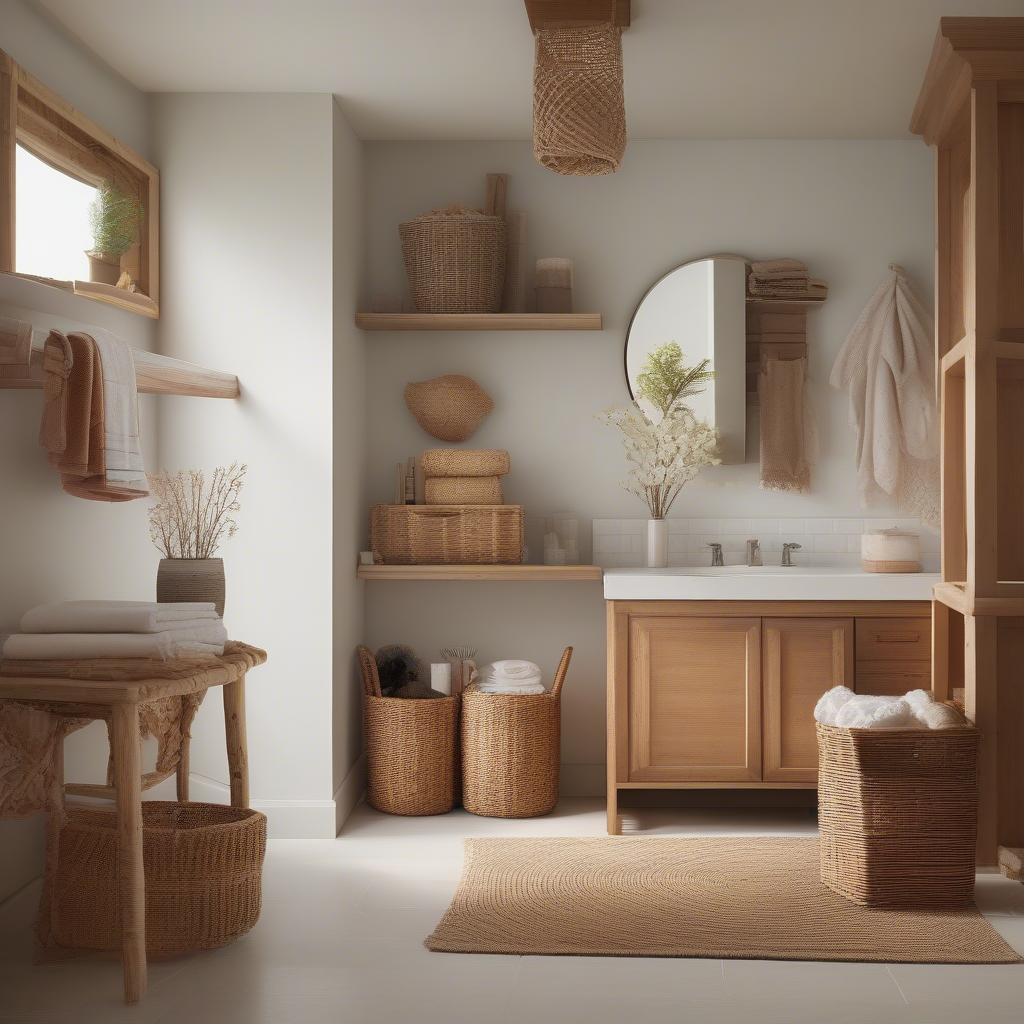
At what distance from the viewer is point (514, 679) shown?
177 inches

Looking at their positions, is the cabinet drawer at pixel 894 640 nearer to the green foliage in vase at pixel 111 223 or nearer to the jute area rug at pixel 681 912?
the jute area rug at pixel 681 912

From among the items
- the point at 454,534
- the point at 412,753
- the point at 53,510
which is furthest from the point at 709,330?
the point at 53,510

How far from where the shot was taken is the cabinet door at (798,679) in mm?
4207

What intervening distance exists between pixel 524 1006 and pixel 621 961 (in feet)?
1.28

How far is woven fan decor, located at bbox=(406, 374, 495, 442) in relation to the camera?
4.76 m

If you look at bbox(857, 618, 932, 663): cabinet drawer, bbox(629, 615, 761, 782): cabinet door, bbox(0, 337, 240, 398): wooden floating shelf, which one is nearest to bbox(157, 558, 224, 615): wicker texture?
bbox(0, 337, 240, 398): wooden floating shelf

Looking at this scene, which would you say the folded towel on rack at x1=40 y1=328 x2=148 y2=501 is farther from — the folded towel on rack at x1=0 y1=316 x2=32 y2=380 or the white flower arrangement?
the white flower arrangement

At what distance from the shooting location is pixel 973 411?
3643 mm

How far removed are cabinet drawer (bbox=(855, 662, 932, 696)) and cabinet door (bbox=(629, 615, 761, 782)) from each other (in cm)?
39

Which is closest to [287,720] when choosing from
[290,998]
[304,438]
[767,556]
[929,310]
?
[304,438]

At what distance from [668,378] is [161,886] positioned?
2.71m

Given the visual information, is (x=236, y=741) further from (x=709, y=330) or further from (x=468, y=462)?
(x=709, y=330)

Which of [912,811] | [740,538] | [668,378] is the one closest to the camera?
[912,811]

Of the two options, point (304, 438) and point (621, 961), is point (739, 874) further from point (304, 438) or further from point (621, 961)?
point (304, 438)
